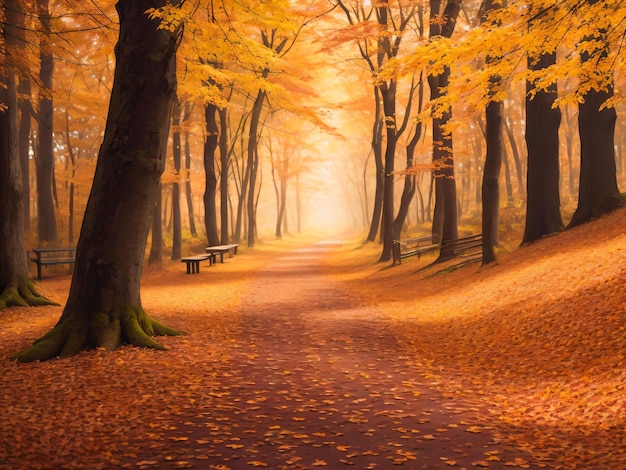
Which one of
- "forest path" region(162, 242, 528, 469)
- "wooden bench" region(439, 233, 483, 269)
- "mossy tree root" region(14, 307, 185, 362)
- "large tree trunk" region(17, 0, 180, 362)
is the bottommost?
"forest path" region(162, 242, 528, 469)

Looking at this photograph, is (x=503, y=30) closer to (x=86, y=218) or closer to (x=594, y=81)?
(x=594, y=81)

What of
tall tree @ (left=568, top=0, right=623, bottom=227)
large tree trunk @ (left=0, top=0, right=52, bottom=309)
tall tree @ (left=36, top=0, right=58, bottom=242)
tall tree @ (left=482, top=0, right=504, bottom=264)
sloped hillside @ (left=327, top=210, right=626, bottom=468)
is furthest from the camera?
tall tree @ (left=36, top=0, right=58, bottom=242)

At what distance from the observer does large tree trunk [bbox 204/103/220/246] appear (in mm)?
23281

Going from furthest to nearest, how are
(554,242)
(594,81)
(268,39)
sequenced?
(268,39) → (554,242) → (594,81)

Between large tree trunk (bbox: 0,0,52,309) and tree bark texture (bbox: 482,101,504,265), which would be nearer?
large tree trunk (bbox: 0,0,52,309)

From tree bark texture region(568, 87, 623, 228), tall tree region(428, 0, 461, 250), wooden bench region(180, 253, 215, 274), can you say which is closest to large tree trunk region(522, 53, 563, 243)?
tree bark texture region(568, 87, 623, 228)

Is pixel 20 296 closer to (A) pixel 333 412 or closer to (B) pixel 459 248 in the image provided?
(A) pixel 333 412

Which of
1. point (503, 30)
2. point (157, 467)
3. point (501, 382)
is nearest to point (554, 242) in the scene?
point (503, 30)

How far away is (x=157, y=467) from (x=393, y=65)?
32.0ft

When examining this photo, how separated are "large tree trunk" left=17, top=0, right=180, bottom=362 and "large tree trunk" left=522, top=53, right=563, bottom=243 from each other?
1124 cm

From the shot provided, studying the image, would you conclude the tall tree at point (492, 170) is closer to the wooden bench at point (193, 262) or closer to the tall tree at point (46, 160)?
the wooden bench at point (193, 262)

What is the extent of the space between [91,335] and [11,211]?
19.7 ft

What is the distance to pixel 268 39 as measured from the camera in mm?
25641

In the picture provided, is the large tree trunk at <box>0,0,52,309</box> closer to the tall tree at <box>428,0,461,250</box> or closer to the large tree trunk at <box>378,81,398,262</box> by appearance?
the tall tree at <box>428,0,461,250</box>
